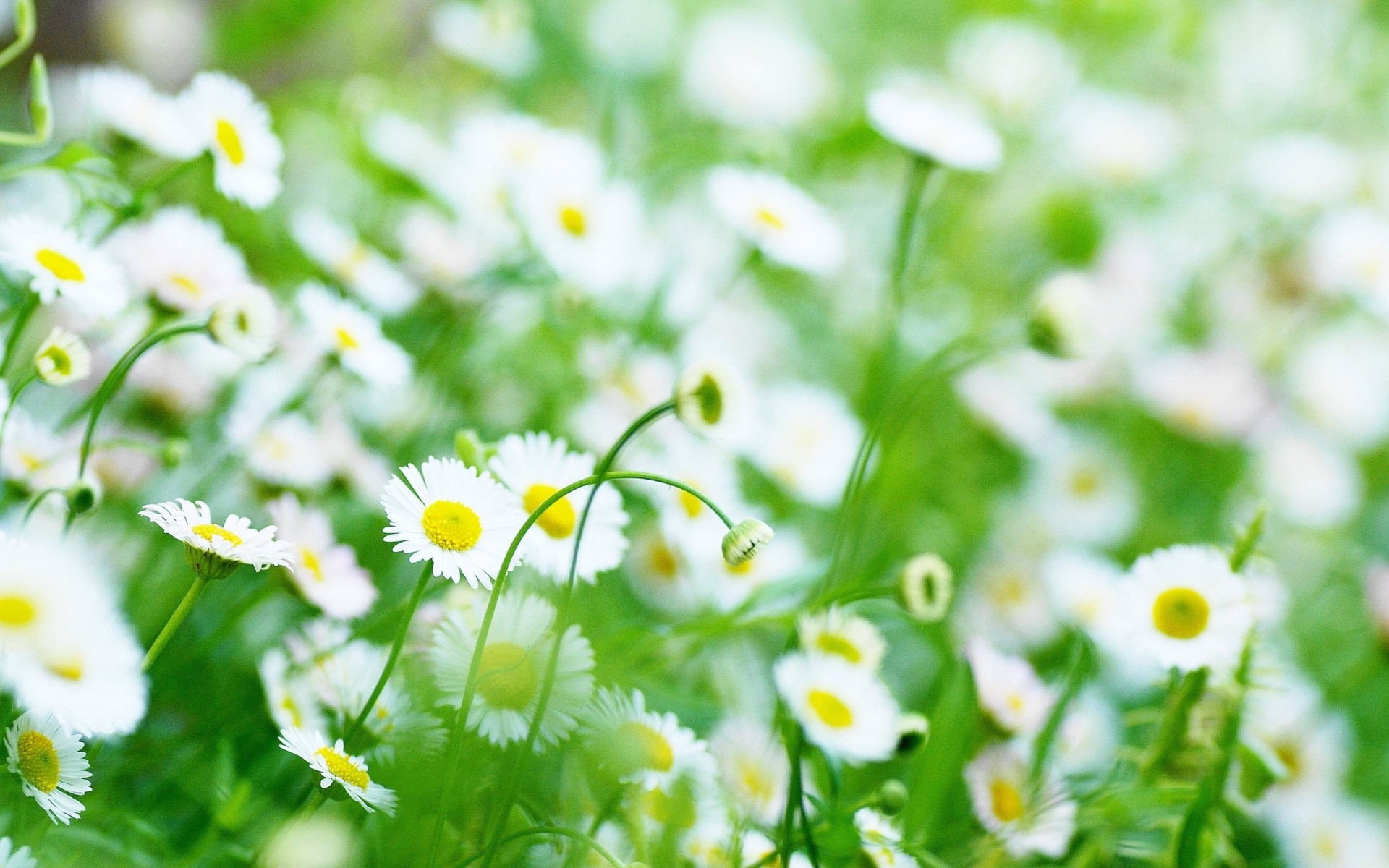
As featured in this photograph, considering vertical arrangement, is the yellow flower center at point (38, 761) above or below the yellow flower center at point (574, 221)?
below

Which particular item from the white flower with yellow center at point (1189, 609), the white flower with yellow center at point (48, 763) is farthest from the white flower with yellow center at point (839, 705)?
the white flower with yellow center at point (48, 763)

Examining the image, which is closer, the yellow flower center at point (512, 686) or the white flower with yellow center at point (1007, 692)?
the yellow flower center at point (512, 686)

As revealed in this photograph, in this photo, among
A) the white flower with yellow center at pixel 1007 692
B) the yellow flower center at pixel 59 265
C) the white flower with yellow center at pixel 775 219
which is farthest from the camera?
the white flower with yellow center at pixel 775 219

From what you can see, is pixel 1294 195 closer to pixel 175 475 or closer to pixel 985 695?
pixel 985 695

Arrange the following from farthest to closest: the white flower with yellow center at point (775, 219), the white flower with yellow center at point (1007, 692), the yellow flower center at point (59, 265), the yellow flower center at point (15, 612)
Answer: the white flower with yellow center at point (775, 219)
the white flower with yellow center at point (1007, 692)
the yellow flower center at point (59, 265)
the yellow flower center at point (15, 612)

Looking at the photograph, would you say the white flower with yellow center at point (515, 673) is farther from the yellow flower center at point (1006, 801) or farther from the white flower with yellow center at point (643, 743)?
the yellow flower center at point (1006, 801)

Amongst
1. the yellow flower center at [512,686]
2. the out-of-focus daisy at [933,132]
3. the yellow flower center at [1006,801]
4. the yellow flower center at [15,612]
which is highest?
the out-of-focus daisy at [933,132]

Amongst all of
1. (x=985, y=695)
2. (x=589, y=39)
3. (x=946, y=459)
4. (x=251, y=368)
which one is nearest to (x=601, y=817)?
(x=985, y=695)

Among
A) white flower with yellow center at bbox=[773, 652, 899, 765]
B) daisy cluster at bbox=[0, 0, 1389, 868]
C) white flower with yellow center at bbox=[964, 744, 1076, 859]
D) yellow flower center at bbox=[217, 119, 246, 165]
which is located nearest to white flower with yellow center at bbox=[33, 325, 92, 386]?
daisy cluster at bbox=[0, 0, 1389, 868]
